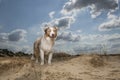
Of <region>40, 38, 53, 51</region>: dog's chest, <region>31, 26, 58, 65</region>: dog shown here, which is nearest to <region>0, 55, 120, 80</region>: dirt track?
<region>31, 26, 58, 65</region>: dog

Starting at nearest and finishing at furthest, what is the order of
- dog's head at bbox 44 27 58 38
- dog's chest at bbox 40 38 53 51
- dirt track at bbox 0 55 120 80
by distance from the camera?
dirt track at bbox 0 55 120 80, dog's head at bbox 44 27 58 38, dog's chest at bbox 40 38 53 51

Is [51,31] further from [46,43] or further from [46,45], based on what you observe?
[46,45]

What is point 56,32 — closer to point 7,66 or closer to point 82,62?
point 82,62

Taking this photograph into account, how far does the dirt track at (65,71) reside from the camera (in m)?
8.82

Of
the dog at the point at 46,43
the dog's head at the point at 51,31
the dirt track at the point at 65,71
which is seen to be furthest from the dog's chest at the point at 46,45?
the dirt track at the point at 65,71

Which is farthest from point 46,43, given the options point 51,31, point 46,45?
point 51,31

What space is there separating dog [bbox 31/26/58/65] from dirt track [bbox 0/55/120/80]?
0.91 meters

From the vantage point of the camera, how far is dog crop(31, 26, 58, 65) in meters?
10.5

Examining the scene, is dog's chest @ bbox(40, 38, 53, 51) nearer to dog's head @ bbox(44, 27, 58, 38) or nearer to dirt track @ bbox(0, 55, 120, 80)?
dog's head @ bbox(44, 27, 58, 38)

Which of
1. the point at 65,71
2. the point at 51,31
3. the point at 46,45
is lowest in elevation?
the point at 65,71

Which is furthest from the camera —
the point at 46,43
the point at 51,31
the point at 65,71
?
the point at 46,43

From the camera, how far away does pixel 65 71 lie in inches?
366

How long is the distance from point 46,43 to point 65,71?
2.14m

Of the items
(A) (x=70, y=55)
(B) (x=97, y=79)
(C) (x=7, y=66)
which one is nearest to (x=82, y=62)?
(B) (x=97, y=79)
